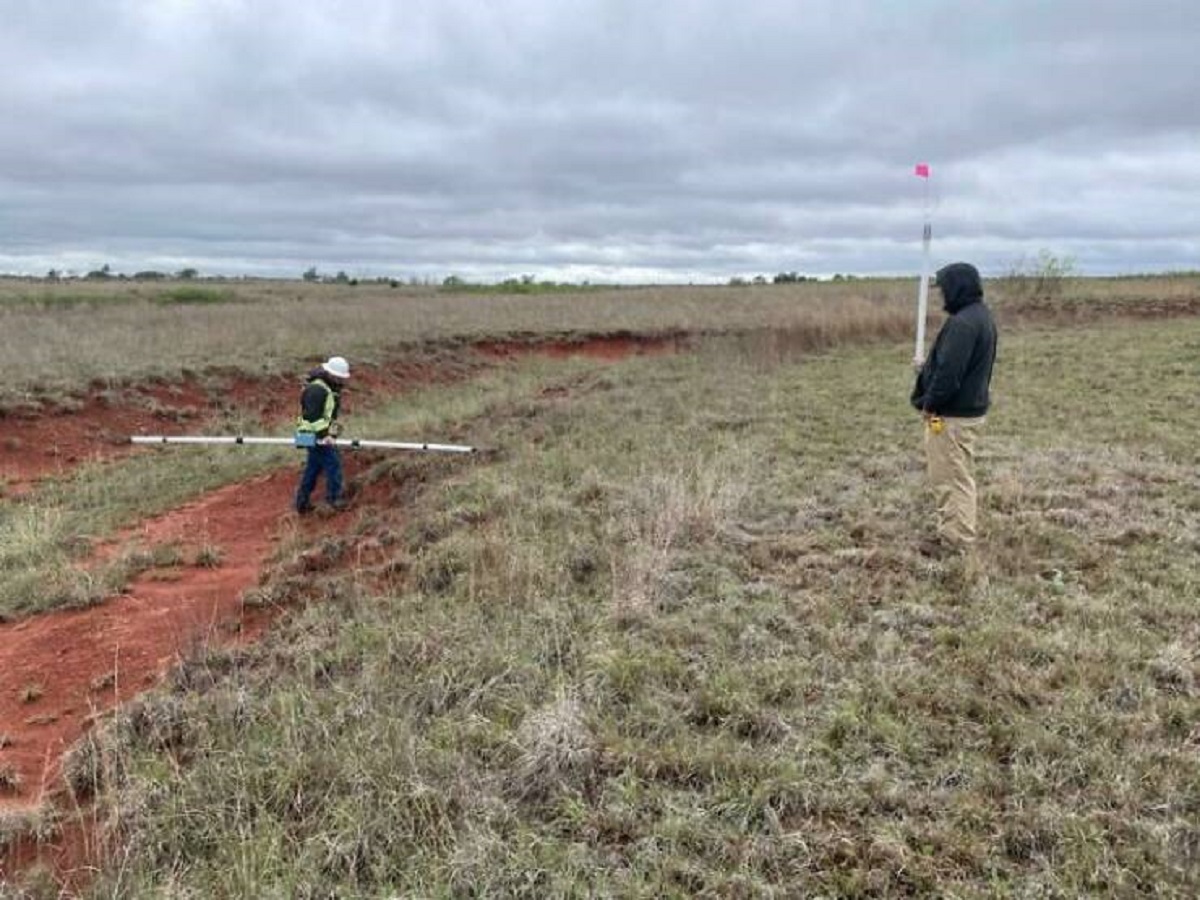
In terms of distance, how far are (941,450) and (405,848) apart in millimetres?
4580

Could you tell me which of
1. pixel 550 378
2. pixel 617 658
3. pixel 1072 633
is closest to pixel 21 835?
pixel 617 658

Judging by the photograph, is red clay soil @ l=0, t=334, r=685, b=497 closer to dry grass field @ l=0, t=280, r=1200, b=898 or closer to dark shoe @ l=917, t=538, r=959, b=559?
dry grass field @ l=0, t=280, r=1200, b=898

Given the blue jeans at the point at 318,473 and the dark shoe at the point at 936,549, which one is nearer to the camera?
the dark shoe at the point at 936,549

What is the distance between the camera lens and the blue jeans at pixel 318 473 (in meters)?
8.27

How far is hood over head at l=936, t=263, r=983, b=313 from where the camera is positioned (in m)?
5.82

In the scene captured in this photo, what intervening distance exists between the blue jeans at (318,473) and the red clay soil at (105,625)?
22 cm

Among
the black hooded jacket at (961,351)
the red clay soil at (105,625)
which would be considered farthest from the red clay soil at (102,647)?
the black hooded jacket at (961,351)

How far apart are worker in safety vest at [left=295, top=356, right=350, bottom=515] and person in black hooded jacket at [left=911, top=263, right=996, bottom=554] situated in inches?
213

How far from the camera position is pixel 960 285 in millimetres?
5836

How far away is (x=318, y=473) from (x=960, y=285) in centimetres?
604

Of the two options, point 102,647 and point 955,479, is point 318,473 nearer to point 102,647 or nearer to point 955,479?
point 102,647

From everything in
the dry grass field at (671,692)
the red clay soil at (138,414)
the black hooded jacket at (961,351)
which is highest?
the black hooded jacket at (961,351)

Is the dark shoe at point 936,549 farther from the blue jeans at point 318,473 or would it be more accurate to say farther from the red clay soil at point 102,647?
the blue jeans at point 318,473

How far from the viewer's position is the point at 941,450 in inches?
237
